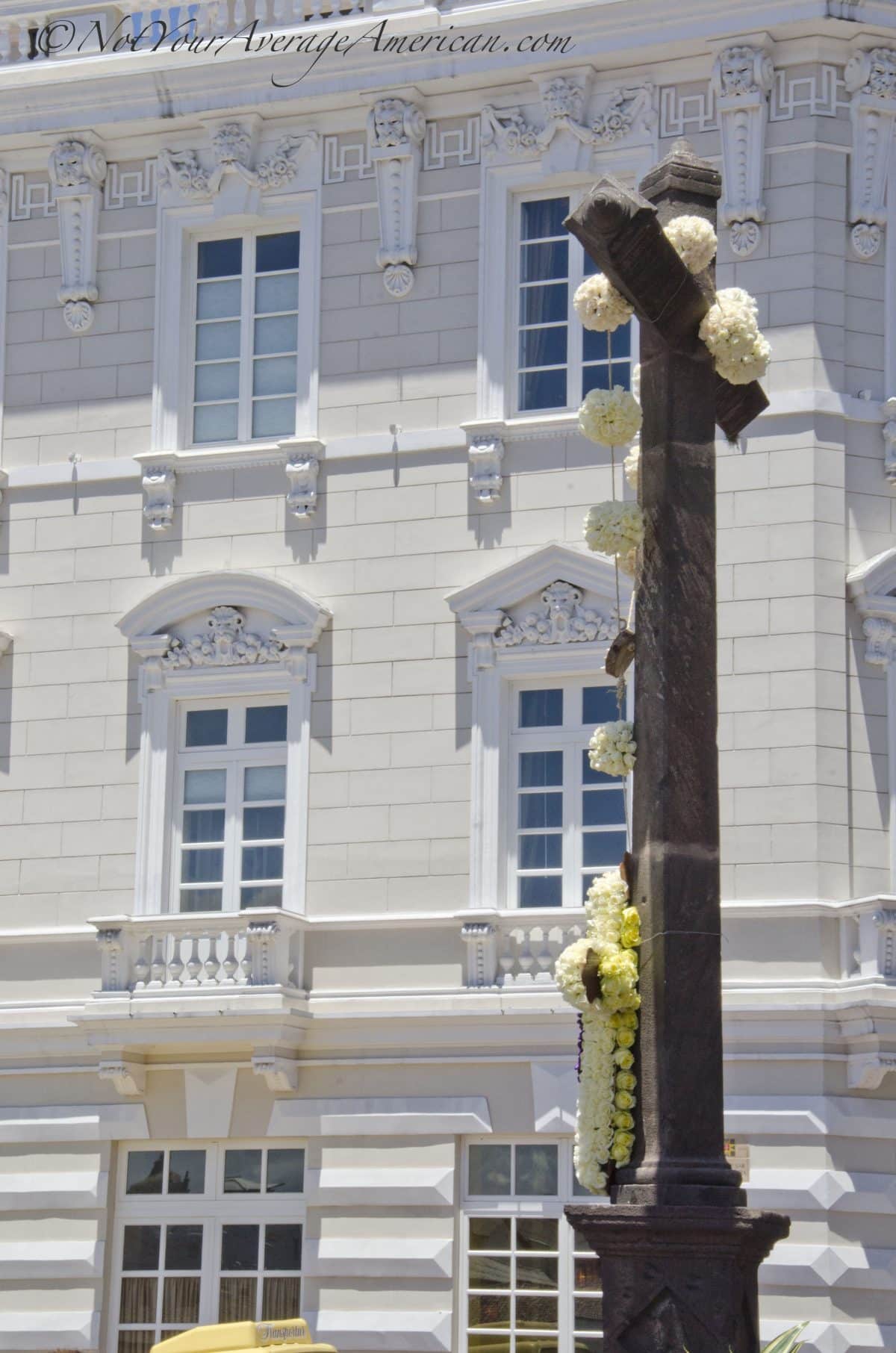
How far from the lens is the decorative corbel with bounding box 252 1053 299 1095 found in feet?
64.4

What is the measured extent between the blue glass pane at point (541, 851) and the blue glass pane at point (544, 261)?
4859mm

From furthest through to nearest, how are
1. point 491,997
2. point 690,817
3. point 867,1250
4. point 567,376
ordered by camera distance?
point 567,376
point 491,997
point 867,1250
point 690,817

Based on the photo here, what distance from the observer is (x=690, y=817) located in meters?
11.0

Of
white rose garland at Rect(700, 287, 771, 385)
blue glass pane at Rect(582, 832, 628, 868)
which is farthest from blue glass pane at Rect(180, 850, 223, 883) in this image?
white rose garland at Rect(700, 287, 771, 385)

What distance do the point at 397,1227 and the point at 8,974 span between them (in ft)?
13.8

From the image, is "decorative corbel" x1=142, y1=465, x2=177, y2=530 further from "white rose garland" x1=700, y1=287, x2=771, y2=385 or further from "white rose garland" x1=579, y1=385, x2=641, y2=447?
"white rose garland" x1=700, y1=287, x2=771, y2=385

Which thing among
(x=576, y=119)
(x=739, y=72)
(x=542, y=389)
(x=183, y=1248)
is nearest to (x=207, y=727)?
(x=542, y=389)

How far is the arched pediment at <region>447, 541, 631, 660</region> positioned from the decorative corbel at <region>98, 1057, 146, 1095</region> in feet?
14.7

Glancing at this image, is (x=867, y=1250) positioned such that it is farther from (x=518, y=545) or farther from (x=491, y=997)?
(x=518, y=545)

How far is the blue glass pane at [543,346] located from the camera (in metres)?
20.9

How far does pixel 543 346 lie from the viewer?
2094cm

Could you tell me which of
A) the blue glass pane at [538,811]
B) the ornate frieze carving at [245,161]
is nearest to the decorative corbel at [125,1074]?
the blue glass pane at [538,811]

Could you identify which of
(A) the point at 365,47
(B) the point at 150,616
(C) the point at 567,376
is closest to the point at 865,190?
(C) the point at 567,376

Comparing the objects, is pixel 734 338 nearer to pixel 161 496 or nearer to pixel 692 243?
pixel 692 243
